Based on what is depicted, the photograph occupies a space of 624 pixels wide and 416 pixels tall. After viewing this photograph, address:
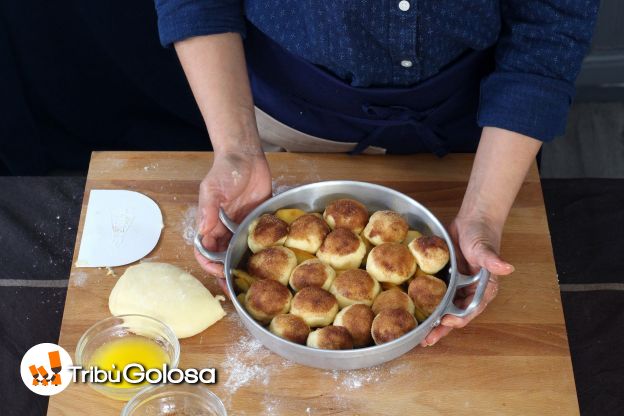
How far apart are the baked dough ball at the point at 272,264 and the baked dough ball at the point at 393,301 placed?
0.15m

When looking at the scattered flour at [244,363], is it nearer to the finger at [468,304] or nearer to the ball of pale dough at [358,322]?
the ball of pale dough at [358,322]

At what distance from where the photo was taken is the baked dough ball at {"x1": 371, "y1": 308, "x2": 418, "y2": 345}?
1008mm

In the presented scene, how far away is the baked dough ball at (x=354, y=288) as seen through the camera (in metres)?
1.08

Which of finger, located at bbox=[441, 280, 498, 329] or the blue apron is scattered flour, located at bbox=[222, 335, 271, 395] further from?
the blue apron

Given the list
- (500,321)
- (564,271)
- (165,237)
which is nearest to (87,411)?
(165,237)

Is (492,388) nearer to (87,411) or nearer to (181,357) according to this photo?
(181,357)

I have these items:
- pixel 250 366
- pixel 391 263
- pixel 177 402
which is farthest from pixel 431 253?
pixel 177 402

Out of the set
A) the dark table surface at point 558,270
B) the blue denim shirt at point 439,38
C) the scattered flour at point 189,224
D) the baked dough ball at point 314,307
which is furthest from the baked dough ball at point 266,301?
the dark table surface at point 558,270

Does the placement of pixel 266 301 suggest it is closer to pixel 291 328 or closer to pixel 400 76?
pixel 291 328

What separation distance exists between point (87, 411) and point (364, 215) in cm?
52

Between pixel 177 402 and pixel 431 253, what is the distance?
44 cm

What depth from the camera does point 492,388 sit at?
3.48ft

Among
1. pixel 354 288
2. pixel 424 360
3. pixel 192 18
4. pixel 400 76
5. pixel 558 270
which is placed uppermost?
pixel 192 18

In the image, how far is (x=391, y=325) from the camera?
1012mm
